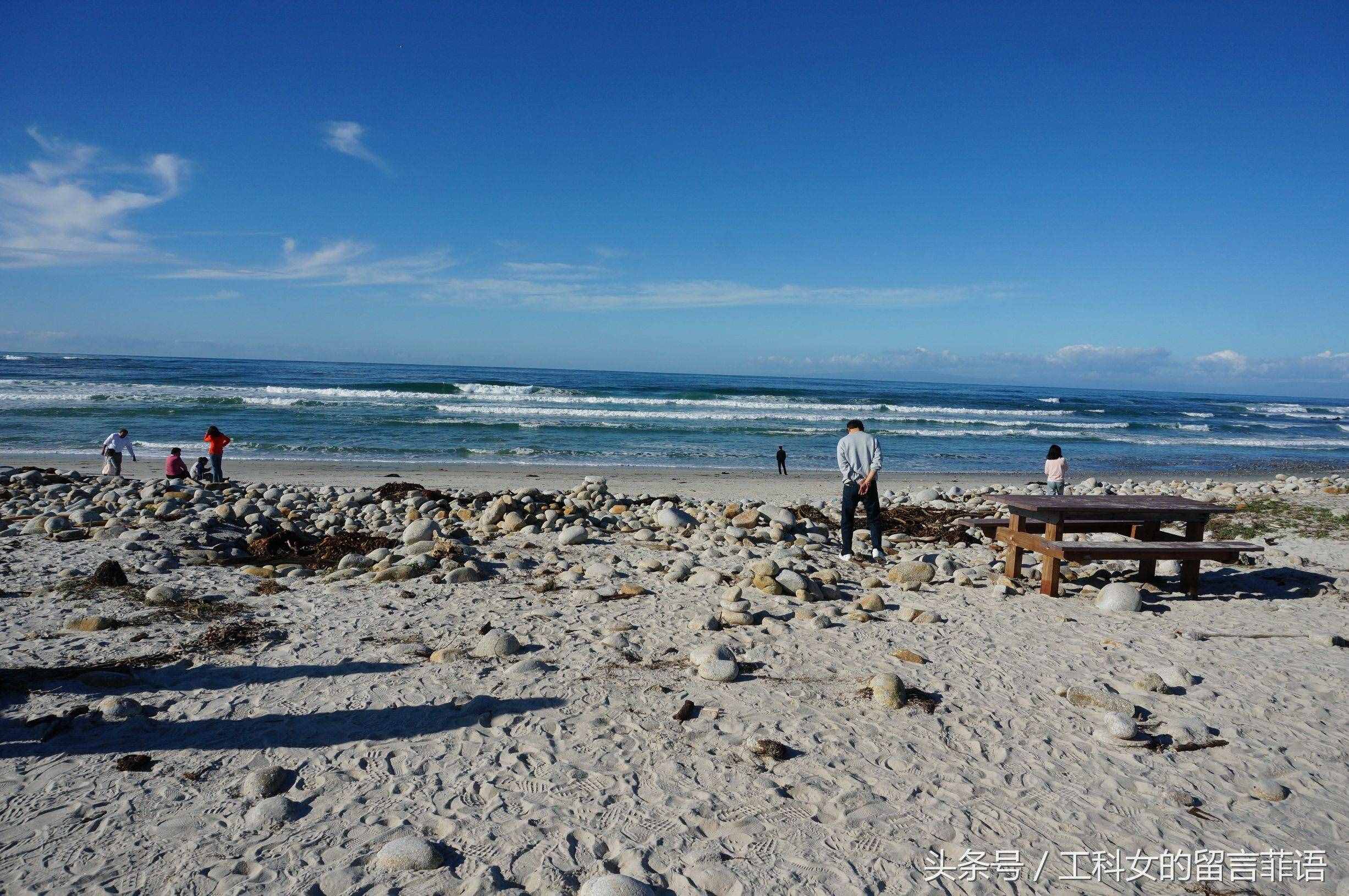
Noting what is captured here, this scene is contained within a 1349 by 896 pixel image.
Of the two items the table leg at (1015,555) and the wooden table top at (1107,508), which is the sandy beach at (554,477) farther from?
the wooden table top at (1107,508)

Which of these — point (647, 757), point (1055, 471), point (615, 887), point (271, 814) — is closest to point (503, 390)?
point (1055, 471)

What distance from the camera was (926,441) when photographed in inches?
1130

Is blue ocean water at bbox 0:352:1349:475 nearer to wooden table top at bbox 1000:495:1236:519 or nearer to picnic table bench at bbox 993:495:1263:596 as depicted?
picnic table bench at bbox 993:495:1263:596

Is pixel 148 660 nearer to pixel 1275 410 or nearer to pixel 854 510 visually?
pixel 854 510

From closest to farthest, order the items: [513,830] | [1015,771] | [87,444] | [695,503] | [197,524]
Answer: [513,830] < [1015,771] < [197,524] < [695,503] < [87,444]

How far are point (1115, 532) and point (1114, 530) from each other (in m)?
0.05

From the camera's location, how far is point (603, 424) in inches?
1225

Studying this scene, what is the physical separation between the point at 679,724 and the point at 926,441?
86.5 ft

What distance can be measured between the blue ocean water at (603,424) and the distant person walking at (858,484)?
12833 millimetres

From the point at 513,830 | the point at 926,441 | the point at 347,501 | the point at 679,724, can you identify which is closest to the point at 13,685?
the point at 513,830

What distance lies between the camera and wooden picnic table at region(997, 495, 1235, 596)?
6621 mm

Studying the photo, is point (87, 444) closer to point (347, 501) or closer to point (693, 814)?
point (347, 501)

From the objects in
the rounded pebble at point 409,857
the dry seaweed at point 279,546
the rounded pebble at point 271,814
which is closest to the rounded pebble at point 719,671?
the rounded pebble at point 409,857

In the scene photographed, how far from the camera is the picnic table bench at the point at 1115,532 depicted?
6621 millimetres
